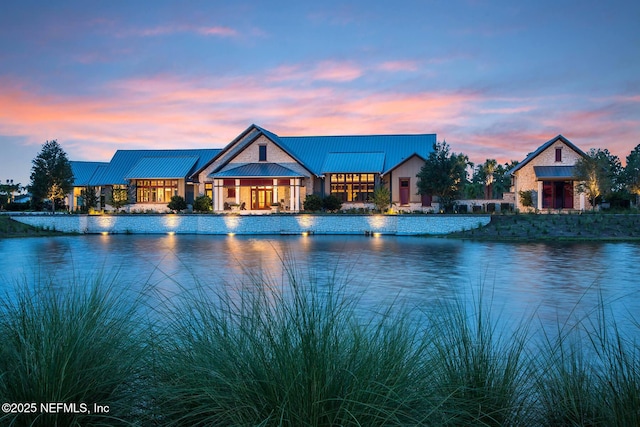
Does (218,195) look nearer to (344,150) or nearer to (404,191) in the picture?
(344,150)

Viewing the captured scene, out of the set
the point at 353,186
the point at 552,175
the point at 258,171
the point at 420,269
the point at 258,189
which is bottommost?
the point at 420,269

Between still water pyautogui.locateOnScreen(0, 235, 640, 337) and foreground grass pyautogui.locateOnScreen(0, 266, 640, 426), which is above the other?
foreground grass pyautogui.locateOnScreen(0, 266, 640, 426)

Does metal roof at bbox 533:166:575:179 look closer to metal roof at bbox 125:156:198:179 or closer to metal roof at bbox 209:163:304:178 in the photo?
metal roof at bbox 209:163:304:178

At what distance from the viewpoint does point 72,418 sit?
11.1ft

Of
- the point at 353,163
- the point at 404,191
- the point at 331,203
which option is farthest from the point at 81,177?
the point at 404,191

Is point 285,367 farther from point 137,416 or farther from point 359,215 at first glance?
point 359,215

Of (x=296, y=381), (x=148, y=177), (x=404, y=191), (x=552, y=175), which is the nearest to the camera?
(x=296, y=381)

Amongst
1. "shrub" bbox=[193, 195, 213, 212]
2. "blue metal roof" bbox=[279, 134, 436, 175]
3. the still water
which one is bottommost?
the still water

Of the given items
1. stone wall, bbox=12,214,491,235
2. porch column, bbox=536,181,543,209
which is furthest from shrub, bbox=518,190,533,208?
stone wall, bbox=12,214,491,235

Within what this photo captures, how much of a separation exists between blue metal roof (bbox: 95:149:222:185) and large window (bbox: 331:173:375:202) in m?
13.1

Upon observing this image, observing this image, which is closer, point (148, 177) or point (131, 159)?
point (148, 177)

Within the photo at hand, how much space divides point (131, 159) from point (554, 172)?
40.3m

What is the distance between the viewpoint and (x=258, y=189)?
4709 centimetres

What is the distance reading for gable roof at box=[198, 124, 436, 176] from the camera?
4622 centimetres
